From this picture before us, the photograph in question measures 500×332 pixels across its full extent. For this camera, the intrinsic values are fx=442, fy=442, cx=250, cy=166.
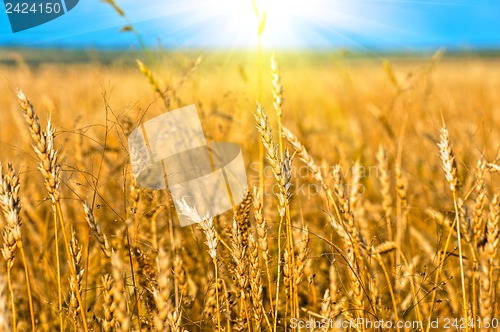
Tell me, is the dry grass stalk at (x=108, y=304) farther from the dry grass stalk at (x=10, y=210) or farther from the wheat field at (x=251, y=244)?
the dry grass stalk at (x=10, y=210)

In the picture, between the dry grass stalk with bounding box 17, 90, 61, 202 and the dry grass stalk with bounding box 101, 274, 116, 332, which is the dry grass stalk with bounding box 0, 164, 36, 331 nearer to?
the dry grass stalk with bounding box 17, 90, 61, 202

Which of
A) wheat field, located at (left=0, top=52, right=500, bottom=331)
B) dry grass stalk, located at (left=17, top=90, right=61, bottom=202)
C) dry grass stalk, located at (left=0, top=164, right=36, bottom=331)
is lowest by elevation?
wheat field, located at (left=0, top=52, right=500, bottom=331)

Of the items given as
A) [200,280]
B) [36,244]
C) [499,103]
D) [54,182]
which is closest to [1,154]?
[36,244]

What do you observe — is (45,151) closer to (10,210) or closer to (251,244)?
(10,210)

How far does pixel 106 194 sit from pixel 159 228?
24.7 inches

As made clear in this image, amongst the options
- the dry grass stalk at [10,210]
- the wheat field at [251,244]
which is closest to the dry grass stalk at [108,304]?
the wheat field at [251,244]

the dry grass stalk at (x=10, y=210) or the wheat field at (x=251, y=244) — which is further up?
the dry grass stalk at (x=10, y=210)

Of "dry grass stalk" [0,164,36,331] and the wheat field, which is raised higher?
"dry grass stalk" [0,164,36,331]

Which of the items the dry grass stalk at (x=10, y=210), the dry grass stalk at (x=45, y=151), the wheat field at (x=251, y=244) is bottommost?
the wheat field at (x=251, y=244)

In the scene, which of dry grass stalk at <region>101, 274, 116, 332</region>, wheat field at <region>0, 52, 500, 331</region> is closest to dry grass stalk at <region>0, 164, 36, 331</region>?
wheat field at <region>0, 52, 500, 331</region>

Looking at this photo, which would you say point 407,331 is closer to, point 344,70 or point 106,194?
point 106,194

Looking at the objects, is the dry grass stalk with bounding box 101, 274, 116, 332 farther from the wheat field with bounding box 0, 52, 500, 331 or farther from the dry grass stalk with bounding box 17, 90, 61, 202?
the dry grass stalk with bounding box 17, 90, 61, 202

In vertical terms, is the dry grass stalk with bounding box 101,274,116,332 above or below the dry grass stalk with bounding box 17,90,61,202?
below

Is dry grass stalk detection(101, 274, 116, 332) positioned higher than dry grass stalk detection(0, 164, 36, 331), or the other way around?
dry grass stalk detection(0, 164, 36, 331)
